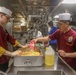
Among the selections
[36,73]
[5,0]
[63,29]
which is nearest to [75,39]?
[63,29]

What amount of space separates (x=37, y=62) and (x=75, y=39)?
0.96m

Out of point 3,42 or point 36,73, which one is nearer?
point 36,73

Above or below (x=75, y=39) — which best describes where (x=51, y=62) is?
below

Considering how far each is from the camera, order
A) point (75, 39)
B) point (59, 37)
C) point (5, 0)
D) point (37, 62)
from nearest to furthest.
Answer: point (37, 62) → point (75, 39) → point (59, 37) → point (5, 0)

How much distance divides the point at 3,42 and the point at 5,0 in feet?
14.8

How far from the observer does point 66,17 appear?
298 cm

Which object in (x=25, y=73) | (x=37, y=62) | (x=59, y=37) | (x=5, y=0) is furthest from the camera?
(x=5, y=0)

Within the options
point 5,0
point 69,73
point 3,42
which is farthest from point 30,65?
point 5,0

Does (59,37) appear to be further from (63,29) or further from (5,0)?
(5,0)

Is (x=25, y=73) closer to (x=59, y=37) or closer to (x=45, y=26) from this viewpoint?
(x=59, y=37)

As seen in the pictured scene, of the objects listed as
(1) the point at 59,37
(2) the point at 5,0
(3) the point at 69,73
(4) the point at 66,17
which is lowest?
(3) the point at 69,73

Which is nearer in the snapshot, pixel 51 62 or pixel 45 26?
pixel 51 62

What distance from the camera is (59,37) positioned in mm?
3307

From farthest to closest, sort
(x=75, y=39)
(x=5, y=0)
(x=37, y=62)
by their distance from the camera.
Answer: (x=5, y=0)
(x=75, y=39)
(x=37, y=62)
